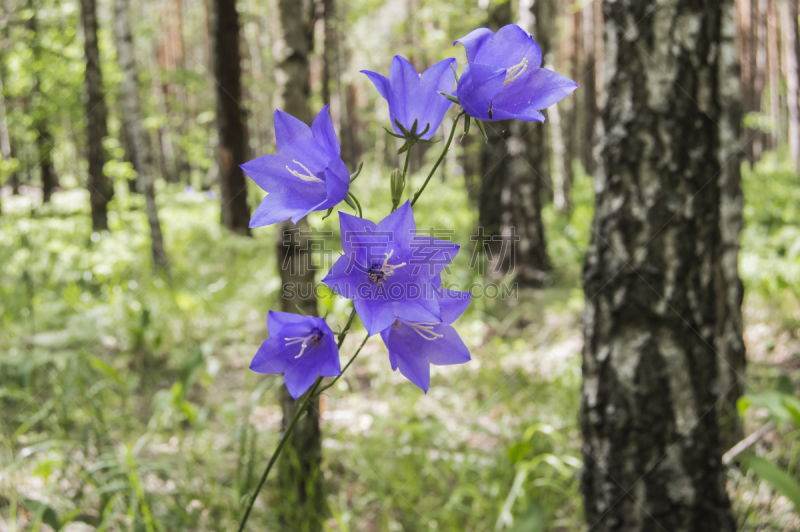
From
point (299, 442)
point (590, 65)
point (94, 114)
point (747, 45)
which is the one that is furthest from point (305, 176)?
point (747, 45)

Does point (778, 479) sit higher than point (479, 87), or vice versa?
point (479, 87)

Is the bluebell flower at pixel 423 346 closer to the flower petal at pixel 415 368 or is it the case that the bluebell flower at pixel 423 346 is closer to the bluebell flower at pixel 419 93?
the flower petal at pixel 415 368

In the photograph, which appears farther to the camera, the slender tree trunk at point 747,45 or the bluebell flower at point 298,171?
the slender tree trunk at point 747,45

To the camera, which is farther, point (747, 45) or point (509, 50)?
point (747, 45)

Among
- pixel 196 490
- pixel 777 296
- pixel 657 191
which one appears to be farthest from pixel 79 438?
pixel 777 296

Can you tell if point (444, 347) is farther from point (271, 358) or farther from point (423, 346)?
point (271, 358)

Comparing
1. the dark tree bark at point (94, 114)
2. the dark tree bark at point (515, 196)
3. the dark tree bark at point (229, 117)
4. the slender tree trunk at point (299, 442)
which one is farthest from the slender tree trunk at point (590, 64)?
Result: the slender tree trunk at point (299, 442)

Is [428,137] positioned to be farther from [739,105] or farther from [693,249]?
[739,105]

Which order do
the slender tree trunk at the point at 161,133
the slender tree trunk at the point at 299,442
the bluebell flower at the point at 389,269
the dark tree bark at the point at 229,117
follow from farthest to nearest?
the slender tree trunk at the point at 161,133 < the dark tree bark at the point at 229,117 < the slender tree trunk at the point at 299,442 < the bluebell flower at the point at 389,269
